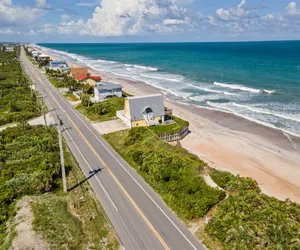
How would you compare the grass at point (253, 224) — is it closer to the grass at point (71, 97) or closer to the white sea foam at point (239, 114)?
the white sea foam at point (239, 114)

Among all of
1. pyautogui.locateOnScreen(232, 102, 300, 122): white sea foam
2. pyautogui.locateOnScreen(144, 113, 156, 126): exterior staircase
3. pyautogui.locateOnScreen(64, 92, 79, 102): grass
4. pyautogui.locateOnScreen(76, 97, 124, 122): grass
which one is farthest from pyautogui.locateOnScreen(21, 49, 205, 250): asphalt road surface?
pyautogui.locateOnScreen(232, 102, 300, 122): white sea foam

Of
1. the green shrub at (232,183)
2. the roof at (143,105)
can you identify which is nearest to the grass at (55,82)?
the roof at (143,105)

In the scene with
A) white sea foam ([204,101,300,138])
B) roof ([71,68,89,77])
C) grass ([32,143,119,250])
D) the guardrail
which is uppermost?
roof ([71,68,89,77])

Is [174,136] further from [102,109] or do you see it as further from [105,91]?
[105,91]

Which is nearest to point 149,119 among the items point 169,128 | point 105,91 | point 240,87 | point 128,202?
point 169,128

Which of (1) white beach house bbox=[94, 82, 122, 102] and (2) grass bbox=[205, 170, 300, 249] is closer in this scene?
(2) grass bbox=[205, 170, 300, 249]

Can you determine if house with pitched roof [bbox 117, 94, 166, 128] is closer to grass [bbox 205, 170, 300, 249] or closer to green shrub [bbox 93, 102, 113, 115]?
green shrub [bbox 93, 102, 113, 115]

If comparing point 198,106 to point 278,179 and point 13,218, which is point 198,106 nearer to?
point 278,179
